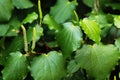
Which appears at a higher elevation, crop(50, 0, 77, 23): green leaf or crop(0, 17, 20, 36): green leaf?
crop(50, 0, 77, 23): green leaf

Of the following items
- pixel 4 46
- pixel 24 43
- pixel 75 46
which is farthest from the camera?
pixel 4 46

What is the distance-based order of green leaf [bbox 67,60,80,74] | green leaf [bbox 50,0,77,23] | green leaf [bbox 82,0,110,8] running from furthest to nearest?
green leaf [bbox 82,0,110,8] → green leaf [bbox 50,0,77,23] → green leaf [bbox 67,60,80,74]

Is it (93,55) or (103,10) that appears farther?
(103,10)

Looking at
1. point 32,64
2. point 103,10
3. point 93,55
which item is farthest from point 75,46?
point 103,10

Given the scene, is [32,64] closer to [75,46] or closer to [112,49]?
[75,46]

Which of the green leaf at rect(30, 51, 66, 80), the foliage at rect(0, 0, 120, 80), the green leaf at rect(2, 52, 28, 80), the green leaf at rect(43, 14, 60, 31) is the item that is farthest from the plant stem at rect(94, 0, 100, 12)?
the green leaf at rect(2, 52, 28, 80)

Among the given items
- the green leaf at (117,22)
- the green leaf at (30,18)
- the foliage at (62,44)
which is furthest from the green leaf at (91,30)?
the green leaf at (30,18)

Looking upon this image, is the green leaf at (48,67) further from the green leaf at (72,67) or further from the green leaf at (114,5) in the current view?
the green leaf at (114,5)

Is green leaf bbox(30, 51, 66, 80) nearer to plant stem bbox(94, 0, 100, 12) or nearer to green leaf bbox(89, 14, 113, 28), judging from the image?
green leaf bbox(89, 14, 113, 28)
